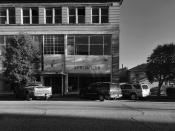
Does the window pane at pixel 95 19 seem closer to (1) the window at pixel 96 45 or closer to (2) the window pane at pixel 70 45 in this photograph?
(1) the window at pixel 96 45

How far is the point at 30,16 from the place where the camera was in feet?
91.4

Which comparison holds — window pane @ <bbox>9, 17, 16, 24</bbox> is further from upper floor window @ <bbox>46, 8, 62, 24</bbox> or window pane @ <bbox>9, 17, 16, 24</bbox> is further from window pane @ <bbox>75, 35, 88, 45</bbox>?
window pane @ <bbox>75, 35, 88, 45</bbox>

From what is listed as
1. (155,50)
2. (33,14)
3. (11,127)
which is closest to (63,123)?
(11,127)

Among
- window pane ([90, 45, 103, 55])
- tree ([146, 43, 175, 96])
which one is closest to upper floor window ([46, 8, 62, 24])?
window pane ([90, 45, 103, 55])

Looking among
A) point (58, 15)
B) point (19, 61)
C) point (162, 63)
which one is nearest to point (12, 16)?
point (58, 15)

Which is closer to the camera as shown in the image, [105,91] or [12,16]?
[105,91]

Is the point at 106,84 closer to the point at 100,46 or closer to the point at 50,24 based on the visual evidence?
the point at 100,46

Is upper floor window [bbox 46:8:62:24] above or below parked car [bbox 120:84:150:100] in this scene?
above

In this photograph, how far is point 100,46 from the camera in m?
27.5

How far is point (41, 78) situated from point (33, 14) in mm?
8331

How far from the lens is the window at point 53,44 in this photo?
2753 centimetres

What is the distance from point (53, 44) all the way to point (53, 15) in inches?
146

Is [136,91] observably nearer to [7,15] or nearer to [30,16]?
[30,16]

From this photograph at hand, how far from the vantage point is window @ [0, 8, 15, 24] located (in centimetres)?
2795
